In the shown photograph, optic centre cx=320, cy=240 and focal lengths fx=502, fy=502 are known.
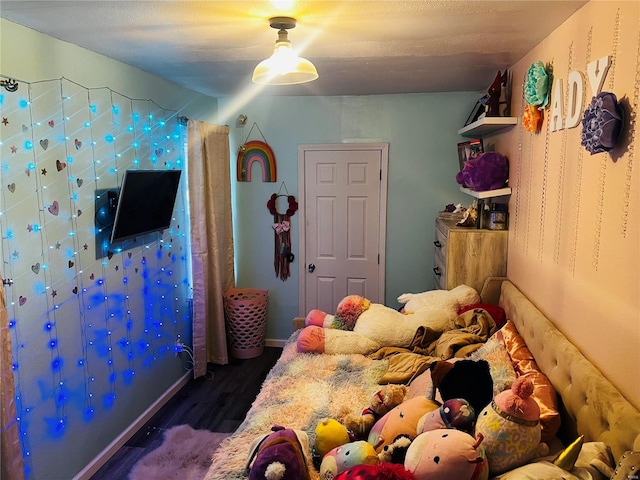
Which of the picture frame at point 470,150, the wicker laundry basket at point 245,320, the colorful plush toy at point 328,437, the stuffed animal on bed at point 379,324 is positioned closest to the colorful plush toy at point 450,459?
the colorful plush toy at point 328,437

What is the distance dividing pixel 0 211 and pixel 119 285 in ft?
3.43

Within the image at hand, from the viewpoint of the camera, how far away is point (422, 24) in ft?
7.18

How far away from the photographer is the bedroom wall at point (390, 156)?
4328 millimetres

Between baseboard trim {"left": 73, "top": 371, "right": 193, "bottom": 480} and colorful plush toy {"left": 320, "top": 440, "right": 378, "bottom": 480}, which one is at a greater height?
colorful plush toy {"left": 320, "top": 440, "right": 378, "bottom": 480}

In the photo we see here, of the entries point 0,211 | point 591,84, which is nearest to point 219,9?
point 0,211

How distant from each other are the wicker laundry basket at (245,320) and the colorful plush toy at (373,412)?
2268mm

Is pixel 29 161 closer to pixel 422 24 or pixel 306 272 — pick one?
pixel 422 24

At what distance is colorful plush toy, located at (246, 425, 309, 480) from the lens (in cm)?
165

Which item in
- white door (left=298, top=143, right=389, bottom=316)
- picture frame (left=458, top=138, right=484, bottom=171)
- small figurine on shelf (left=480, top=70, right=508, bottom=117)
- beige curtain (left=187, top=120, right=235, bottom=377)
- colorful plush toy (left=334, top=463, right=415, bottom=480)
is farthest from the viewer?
white door (left=298, top=143, right=389, bottom=316)

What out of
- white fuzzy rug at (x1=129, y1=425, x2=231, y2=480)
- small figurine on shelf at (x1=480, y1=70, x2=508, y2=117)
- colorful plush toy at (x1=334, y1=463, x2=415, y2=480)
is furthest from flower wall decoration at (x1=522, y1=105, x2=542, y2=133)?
white fuzzy rug at (x1=129, y1=425, x2=231, y2=480)

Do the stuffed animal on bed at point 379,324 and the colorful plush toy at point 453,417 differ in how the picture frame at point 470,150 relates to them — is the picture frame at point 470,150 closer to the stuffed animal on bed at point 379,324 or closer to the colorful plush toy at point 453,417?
the stuffed animal on bed at point 379,324

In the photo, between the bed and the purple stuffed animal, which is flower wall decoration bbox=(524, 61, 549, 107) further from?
the bed

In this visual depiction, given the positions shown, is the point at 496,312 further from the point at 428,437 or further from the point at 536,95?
the point at 428,437

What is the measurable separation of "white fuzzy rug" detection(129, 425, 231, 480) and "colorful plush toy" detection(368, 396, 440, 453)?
4.38ft
